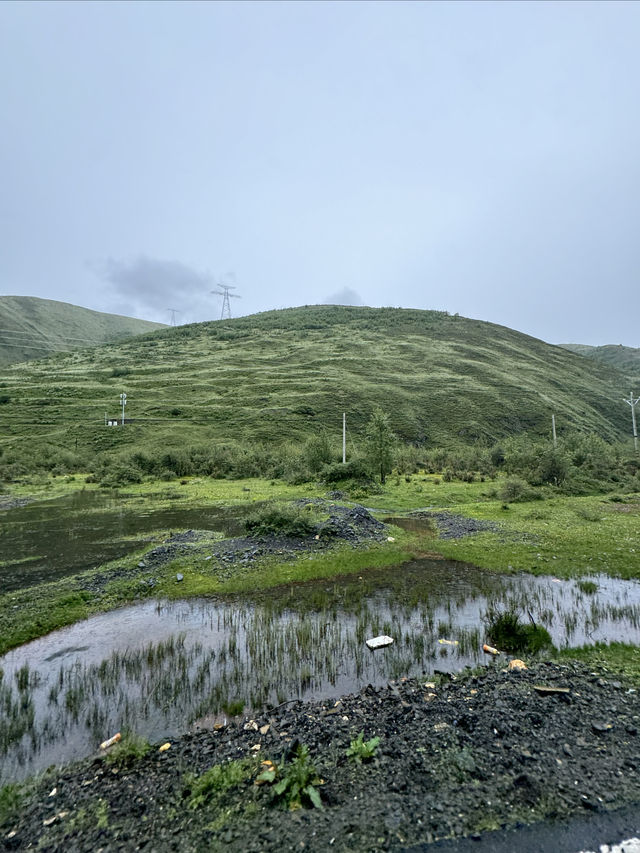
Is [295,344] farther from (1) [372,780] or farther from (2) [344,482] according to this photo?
(1) [372,780]

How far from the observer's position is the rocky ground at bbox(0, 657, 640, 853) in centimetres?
468

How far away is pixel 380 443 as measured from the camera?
3700cm

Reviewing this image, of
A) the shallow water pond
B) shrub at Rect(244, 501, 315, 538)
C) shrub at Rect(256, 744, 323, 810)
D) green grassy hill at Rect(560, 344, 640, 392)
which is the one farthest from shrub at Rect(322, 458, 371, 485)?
green grassy hill at Rect(560, 344, 640, 392)

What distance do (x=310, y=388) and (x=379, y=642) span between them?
8085 centimetres

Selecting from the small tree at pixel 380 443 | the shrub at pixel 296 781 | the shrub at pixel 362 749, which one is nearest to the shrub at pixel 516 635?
the shrub at pixel 362 749

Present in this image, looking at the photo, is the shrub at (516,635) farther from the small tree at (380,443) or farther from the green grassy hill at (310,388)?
the green grassy hill at (310,388)

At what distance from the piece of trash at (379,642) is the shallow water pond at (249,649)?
0.17 meters

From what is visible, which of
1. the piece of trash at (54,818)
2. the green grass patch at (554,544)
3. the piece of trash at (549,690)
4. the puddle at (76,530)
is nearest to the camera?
the piece of trash at (54,818)

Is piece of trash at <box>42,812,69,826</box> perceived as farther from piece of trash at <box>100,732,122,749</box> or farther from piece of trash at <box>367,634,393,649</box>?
piece of trash at <box>367,634,393,649</box>

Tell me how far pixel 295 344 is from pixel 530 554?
113927mm

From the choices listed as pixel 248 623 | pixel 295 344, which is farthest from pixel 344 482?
pixel 295 344

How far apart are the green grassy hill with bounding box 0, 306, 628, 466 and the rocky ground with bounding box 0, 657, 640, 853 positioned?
57.6 metres

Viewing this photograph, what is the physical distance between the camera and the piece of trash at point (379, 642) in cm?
935

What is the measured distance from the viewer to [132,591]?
43.2 ft
